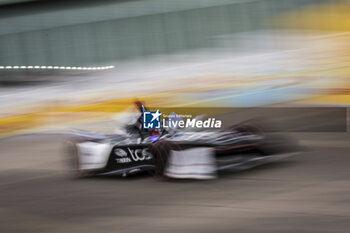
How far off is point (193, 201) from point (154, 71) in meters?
10.0

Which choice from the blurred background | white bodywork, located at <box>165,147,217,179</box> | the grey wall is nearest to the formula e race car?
white bodywork, located at <box>165,147,217,179</box>

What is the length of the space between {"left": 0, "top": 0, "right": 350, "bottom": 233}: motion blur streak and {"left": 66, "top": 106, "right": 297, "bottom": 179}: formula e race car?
0.17 m

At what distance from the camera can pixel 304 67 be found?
15.7 m

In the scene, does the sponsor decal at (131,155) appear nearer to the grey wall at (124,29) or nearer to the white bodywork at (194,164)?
the white bodywork at (194,164)

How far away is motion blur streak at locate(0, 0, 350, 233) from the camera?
10095 mm

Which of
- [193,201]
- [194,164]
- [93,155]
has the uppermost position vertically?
[93,155]

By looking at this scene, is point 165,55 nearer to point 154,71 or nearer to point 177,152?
point 154,71

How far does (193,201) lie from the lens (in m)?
7.04

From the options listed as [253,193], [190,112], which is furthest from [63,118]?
[253,193]

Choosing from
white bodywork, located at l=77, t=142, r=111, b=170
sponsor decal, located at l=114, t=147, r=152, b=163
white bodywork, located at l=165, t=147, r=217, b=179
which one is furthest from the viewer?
white bodywork, located at l=77, t=142, r=111, b=170

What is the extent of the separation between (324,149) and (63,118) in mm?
7687

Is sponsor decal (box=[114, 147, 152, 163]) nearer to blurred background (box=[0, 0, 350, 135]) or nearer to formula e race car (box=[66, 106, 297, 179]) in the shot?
formula e race car (box=[66, 106, 297, 179])

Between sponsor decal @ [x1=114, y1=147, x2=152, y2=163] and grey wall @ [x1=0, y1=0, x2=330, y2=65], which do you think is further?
grey wall @ [x1=0, y1=0, x2=330, y2=65]

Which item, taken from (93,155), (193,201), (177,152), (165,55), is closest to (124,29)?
(165,55)
